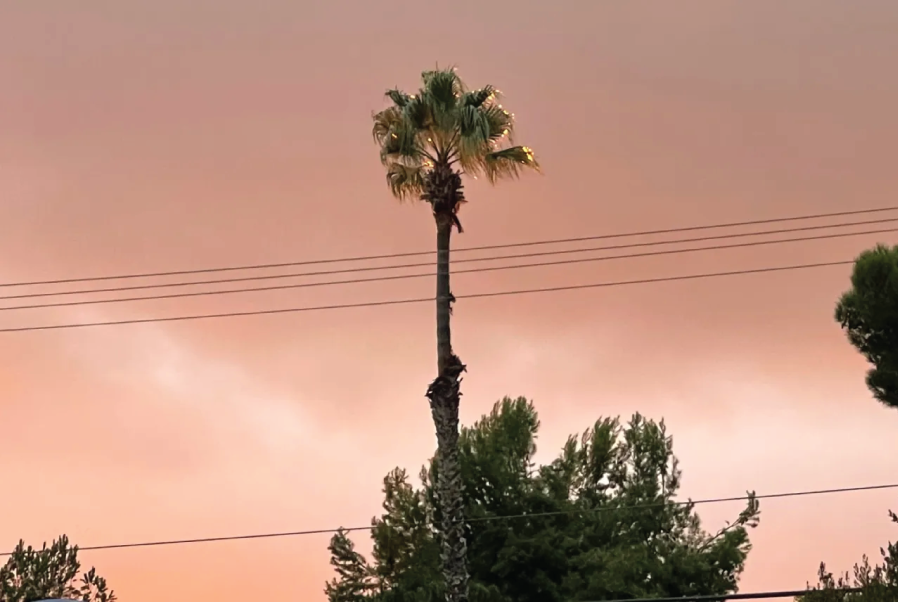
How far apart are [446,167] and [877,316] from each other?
35.5 ft

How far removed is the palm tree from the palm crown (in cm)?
2

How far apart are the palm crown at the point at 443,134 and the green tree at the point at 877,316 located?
8.58 m

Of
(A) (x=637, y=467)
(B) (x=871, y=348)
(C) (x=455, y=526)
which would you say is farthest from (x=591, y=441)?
(C) (x=455, y=526)

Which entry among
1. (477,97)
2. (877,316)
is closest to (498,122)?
(477,97)

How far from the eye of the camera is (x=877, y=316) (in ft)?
77.5

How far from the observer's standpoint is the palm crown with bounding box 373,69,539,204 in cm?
2058

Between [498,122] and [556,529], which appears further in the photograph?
[556,529]

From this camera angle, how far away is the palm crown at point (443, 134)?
20.6 meters

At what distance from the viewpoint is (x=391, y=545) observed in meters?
32.4

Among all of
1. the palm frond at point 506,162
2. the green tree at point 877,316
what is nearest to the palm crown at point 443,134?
the palm frond at point 506,162

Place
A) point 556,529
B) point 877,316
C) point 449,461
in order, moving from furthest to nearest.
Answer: point 556,529 < point 877,316 < point 449,461

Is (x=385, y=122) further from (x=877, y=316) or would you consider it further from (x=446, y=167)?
(x=877, y=316)

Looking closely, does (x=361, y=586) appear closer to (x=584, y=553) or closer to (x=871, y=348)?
(x=584, y=553)

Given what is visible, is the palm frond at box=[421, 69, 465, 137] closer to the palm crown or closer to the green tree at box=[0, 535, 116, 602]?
the palm crown
